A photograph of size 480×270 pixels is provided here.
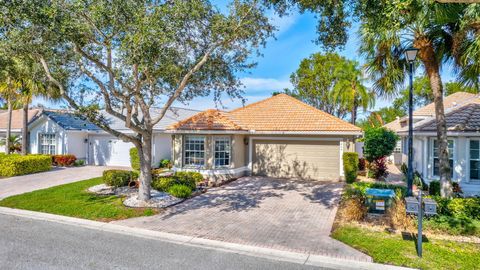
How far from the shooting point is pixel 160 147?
2395 centimetres

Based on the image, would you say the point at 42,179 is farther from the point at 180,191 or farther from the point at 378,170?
the point at 378,170

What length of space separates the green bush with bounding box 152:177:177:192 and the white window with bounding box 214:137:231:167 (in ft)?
12.1

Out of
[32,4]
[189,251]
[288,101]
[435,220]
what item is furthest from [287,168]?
[32,4]

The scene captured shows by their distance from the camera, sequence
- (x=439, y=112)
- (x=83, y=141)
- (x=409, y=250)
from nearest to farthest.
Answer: (x=409, y=250) < (x=439, y=112) < (x=83, y=141)

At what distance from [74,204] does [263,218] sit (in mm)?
7681

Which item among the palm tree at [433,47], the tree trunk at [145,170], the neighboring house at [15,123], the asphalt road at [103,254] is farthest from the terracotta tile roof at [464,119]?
the neighboring house at [15,123]

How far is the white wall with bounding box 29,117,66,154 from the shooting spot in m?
24.9

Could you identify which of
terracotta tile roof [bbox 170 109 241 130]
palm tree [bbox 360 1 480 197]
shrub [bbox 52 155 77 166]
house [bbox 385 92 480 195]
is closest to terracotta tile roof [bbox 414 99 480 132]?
house [bbox 385 92 480 195]

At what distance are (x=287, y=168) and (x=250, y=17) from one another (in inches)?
422

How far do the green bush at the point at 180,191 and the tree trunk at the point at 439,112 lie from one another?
10069 millimetres

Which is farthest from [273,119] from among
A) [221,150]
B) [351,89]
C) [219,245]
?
[351,89]

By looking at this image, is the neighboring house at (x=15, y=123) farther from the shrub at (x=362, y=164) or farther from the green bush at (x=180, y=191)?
the shrub at (x=362, y=164)

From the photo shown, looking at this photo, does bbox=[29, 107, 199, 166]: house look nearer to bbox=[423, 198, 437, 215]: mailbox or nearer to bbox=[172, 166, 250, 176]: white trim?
bbox=[172, 166, 250, 176]: white trim

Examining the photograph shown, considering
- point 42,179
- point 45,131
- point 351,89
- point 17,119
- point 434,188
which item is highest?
point 351,89
